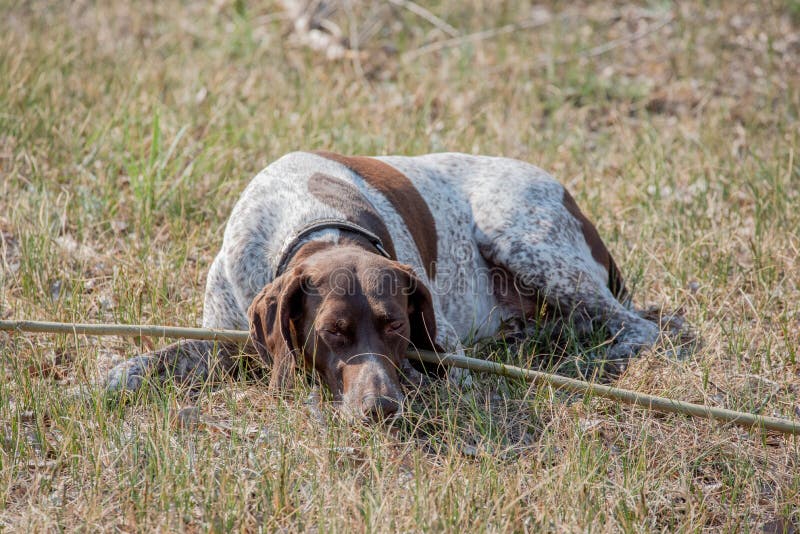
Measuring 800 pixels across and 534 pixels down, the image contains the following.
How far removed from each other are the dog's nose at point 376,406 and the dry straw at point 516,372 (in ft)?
1.57

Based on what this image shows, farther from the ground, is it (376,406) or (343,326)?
(343,326)

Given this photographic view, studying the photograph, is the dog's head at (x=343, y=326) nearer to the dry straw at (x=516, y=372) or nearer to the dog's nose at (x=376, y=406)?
the dog's nose at (x=376, y=406)

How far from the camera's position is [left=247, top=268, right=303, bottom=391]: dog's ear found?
379cm

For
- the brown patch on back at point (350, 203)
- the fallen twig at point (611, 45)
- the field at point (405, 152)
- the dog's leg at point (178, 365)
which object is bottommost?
the dog's leg at point (178, 365)

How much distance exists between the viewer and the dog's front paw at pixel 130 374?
4.05 metres

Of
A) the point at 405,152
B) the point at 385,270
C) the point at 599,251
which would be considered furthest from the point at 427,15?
the point at 385,270

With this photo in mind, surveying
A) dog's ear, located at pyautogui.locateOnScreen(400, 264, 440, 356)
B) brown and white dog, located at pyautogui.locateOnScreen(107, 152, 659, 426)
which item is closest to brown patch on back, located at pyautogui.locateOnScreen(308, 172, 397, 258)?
brown and white dog, located at pyautogui.locateOnScreen(107, 152, 659, 426)

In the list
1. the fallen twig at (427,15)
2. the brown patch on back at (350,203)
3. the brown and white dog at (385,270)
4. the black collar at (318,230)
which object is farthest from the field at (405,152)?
the brown patch on back at (350,203)

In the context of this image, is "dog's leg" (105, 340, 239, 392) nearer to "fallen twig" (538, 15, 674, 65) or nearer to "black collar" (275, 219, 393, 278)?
"black collar" (275, 219, 393, 278)

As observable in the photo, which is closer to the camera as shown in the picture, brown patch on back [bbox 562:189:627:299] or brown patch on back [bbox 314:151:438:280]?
brown patch on back [bbox 314:151:438:280]

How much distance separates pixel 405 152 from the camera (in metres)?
6.80

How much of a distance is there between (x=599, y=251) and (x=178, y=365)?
8.18ft

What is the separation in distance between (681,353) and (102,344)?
2832mm

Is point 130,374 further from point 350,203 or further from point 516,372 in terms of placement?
point 516,372
